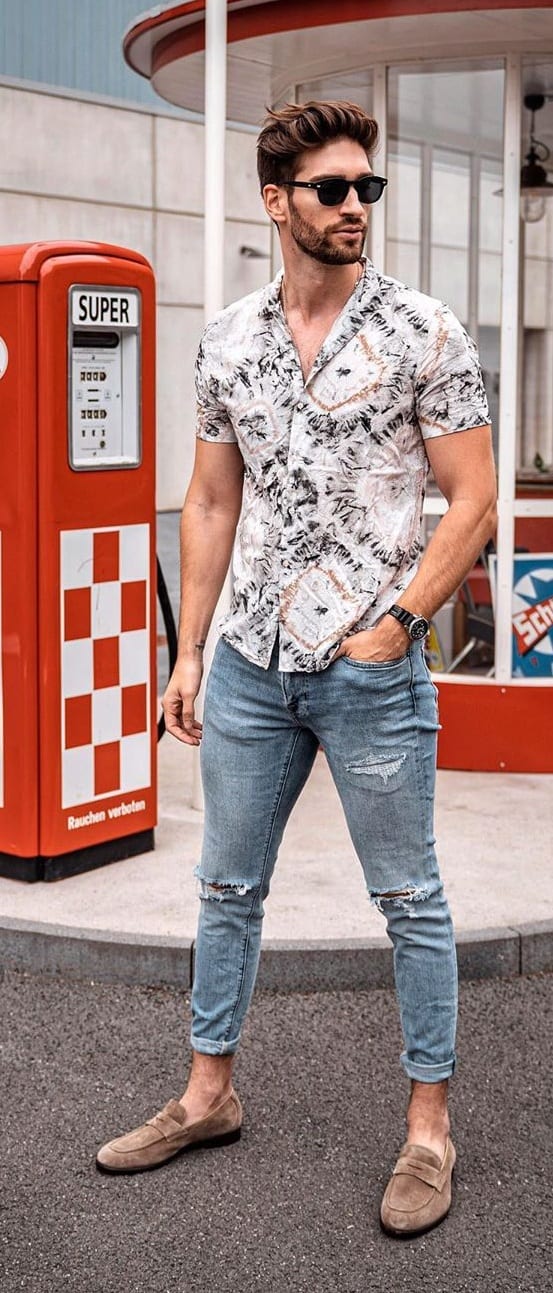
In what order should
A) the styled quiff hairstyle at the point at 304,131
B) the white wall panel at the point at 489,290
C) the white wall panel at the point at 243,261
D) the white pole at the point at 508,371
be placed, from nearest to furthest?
the styled quiff hairstyle at the point at 304,131, the white pole at the point at 508,371, the white wall panel at the point at 489,290, the white wall panel at the point at 243,261

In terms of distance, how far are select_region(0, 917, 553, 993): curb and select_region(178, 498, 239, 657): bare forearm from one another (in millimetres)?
1353

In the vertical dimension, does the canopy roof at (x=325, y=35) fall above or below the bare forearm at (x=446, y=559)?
above

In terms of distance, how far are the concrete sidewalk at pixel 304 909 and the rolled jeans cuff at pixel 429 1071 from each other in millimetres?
1149

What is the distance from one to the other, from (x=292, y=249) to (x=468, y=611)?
3925mm

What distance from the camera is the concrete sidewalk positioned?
171 inches

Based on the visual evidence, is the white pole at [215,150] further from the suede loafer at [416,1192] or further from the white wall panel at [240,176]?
the white wall panel at [240,176]

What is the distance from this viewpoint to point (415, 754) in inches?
120

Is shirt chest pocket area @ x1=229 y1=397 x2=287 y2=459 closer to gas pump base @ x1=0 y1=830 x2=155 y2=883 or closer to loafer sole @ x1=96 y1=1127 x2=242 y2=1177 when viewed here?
loafer sole @ x1=96 y1=1127 x2=242 y2=1177

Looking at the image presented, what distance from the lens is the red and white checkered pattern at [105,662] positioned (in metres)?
4.86

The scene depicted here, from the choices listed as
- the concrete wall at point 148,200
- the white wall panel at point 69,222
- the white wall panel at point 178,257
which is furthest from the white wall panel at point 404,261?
the white wall panel at point 178,257

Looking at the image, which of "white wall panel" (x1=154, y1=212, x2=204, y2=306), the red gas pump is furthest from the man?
"white wall panel" (x1=154, y1=212, x2=204, y2=306)

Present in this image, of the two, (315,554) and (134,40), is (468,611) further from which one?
(315,554)

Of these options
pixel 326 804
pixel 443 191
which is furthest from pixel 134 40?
pixel 326 804

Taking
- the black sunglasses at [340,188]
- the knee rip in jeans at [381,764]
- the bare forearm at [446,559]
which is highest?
the black sunglasses at [340,188]
